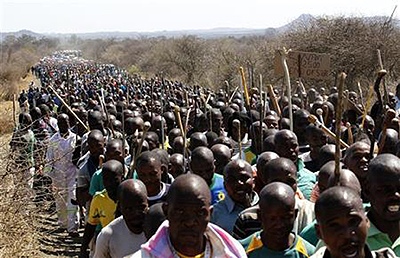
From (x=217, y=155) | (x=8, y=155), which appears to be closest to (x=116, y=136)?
(x=8, y=155)

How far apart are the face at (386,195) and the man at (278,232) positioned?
385mm

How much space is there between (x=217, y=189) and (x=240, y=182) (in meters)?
0.64

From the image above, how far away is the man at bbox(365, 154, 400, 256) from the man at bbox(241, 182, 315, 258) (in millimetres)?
326

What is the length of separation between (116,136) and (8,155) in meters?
1.21

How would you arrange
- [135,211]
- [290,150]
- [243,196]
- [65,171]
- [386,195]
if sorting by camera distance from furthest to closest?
[65,171] < [290,150] < [243,196] < [135,211] < [386,195]

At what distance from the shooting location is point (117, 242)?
12.0 ft

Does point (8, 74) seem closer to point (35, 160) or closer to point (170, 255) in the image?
point (35, 160)

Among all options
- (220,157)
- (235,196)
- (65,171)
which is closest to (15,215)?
(65,171)

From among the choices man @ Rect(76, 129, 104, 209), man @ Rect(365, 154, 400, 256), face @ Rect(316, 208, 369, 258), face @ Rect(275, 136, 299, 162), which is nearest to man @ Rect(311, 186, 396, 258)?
face @ Rect(316, 208, 369, 258)

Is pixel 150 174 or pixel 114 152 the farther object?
pixel 114 152

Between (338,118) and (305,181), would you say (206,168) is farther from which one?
(338,118)

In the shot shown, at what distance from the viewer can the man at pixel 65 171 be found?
7.60 meters

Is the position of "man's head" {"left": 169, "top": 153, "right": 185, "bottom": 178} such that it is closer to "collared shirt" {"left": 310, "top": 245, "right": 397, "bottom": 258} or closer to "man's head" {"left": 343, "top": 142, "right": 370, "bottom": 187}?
"man's head" {"left": 343, "top": 142, "right": 370, "bottom": 187}

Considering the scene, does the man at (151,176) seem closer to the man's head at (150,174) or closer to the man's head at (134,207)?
the man's head at (150,174)
